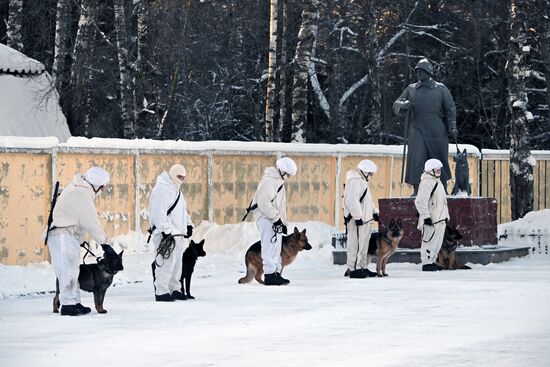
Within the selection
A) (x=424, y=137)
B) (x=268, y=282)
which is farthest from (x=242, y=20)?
(x=268, y=282)

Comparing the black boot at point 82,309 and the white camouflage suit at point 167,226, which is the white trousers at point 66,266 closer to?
the black boot at point 82,309

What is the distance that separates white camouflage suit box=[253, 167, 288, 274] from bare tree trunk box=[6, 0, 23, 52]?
1959 cm

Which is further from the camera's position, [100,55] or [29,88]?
[100,55]

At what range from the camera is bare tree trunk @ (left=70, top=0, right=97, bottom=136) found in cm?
3788

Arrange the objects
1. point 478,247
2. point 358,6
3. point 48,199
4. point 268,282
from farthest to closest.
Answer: point 358,6 → point 478,247 → point 48,199 → point 268,282

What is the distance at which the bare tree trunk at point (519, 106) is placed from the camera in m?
34.8

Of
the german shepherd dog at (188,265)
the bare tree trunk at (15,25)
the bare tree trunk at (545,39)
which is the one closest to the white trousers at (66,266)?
the german shepherd dog at (188,265)

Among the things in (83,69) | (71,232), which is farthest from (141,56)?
(71,232)

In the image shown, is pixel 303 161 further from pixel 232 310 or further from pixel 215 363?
pixel 215 363

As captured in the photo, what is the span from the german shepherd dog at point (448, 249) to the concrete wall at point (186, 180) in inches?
227

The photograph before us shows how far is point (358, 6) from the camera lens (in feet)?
156

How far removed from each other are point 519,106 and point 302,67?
5.02 metres

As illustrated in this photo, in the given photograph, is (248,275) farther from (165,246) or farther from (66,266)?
(66,266)

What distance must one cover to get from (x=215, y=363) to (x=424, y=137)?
1515 cm
